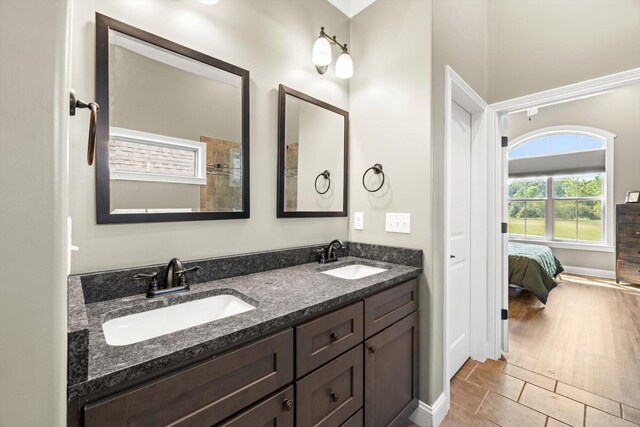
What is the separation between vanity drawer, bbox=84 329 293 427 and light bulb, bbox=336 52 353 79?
5.43 ft

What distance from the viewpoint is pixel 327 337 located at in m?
1.14

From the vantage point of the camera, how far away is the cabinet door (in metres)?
1.35

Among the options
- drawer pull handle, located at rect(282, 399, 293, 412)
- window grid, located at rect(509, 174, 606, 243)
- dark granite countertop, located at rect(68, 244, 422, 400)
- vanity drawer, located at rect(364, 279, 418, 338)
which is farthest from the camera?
window grid, located at rect(509, 174, 606, 243)

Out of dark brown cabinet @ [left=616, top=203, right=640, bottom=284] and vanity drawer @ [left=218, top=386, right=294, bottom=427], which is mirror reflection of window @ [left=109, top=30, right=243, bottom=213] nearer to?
vanity drawer @ [left=218, top=386, right=294, bottom=427]

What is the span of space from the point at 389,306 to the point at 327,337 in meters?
0.47

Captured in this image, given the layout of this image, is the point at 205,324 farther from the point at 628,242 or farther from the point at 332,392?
the point at 628,242

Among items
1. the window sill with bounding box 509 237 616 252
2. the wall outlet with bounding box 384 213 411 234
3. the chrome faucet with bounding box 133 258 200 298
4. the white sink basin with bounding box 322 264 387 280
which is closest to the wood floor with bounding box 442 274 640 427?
the white sink basin with bounding box 322 264 387 280

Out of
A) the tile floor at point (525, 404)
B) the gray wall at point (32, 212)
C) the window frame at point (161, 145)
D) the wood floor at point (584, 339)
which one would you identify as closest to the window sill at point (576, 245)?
the wood floor at point (584, 339)

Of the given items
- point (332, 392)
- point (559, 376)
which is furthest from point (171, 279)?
point (559, 376)

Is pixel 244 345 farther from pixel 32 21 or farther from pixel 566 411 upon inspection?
pixel 566 411

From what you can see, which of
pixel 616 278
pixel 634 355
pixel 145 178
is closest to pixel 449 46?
pixel 145 178

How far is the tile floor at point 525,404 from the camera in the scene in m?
1.69

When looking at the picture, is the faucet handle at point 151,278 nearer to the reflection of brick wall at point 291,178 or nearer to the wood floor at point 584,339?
the reflection of brick wall at point 291,178

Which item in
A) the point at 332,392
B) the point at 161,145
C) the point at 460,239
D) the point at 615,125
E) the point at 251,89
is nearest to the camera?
the point at 332,392
